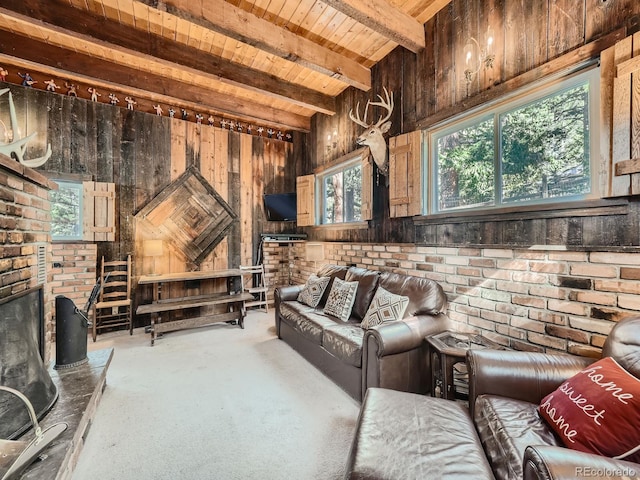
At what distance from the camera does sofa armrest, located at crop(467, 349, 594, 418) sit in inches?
57.1

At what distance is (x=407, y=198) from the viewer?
9.86 feet

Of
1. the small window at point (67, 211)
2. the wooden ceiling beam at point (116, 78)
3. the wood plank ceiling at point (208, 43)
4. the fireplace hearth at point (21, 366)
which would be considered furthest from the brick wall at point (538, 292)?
the small window at point (67, 211)

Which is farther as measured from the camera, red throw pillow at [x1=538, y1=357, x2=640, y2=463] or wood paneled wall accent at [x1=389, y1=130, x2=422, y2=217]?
wood paneled wall accent at [x1=389, y1=130, x2=422, y2=217]

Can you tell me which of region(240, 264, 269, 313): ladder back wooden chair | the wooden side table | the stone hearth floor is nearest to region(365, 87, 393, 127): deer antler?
the wooden side table

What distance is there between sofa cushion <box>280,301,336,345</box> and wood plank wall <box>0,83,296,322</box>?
191 centimetres

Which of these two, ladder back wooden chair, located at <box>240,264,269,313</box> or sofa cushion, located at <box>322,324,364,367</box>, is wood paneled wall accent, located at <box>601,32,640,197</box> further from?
ladder back wooden chair, located at <box>240,264,269,313</box>

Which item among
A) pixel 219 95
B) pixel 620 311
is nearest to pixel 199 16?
pixel 219 95

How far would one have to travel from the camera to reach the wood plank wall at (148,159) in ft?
12.0

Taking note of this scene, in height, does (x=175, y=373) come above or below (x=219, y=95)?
below

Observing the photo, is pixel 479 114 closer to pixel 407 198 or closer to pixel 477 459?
pixel 407 198

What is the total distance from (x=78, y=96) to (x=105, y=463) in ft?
14.8

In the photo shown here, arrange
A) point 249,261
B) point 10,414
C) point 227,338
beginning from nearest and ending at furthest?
point 10,414 → point 227,338 → point 249,261

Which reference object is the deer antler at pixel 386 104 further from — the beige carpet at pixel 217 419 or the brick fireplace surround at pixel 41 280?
the brick fireplace surround at pixel 41 280

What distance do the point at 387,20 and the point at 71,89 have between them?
13.9ft
